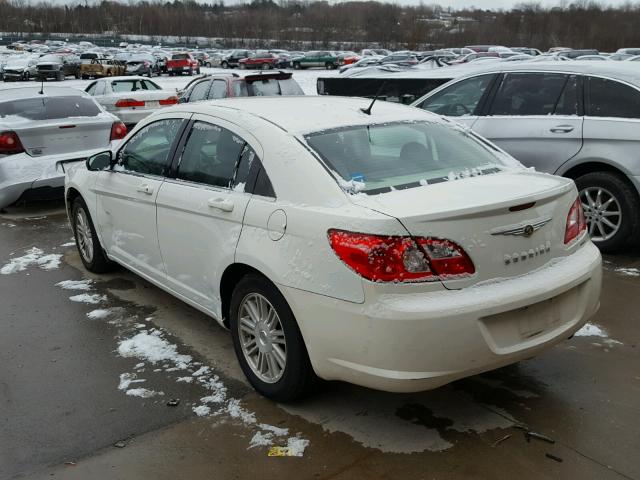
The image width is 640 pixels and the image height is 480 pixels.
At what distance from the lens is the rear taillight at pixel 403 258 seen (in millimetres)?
2791

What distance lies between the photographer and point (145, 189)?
440 cm

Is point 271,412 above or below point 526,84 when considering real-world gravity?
below

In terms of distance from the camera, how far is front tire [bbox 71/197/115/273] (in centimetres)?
559

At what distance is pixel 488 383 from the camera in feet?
11.9

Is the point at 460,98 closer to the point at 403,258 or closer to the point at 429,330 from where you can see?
the point at 403,258

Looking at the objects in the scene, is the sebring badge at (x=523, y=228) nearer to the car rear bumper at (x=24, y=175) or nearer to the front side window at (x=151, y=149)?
the front side window at (x=151, y=149)

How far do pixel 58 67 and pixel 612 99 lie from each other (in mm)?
43703

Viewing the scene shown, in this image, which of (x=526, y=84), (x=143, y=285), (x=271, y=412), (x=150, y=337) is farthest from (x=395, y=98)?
(x=271, y=412)

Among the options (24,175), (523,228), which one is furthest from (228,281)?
(24,175)

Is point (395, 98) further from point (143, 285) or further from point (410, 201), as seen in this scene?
point (410, 201)

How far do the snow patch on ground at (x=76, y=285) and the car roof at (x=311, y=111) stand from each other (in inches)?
78.2

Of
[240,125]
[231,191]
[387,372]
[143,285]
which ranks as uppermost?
[240,125]

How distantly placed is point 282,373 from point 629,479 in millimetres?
1683

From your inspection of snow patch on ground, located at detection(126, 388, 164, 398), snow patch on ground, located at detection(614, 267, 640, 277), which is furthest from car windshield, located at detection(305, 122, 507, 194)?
snow patch on ground, located at detection(614, 267, 640, 277)
